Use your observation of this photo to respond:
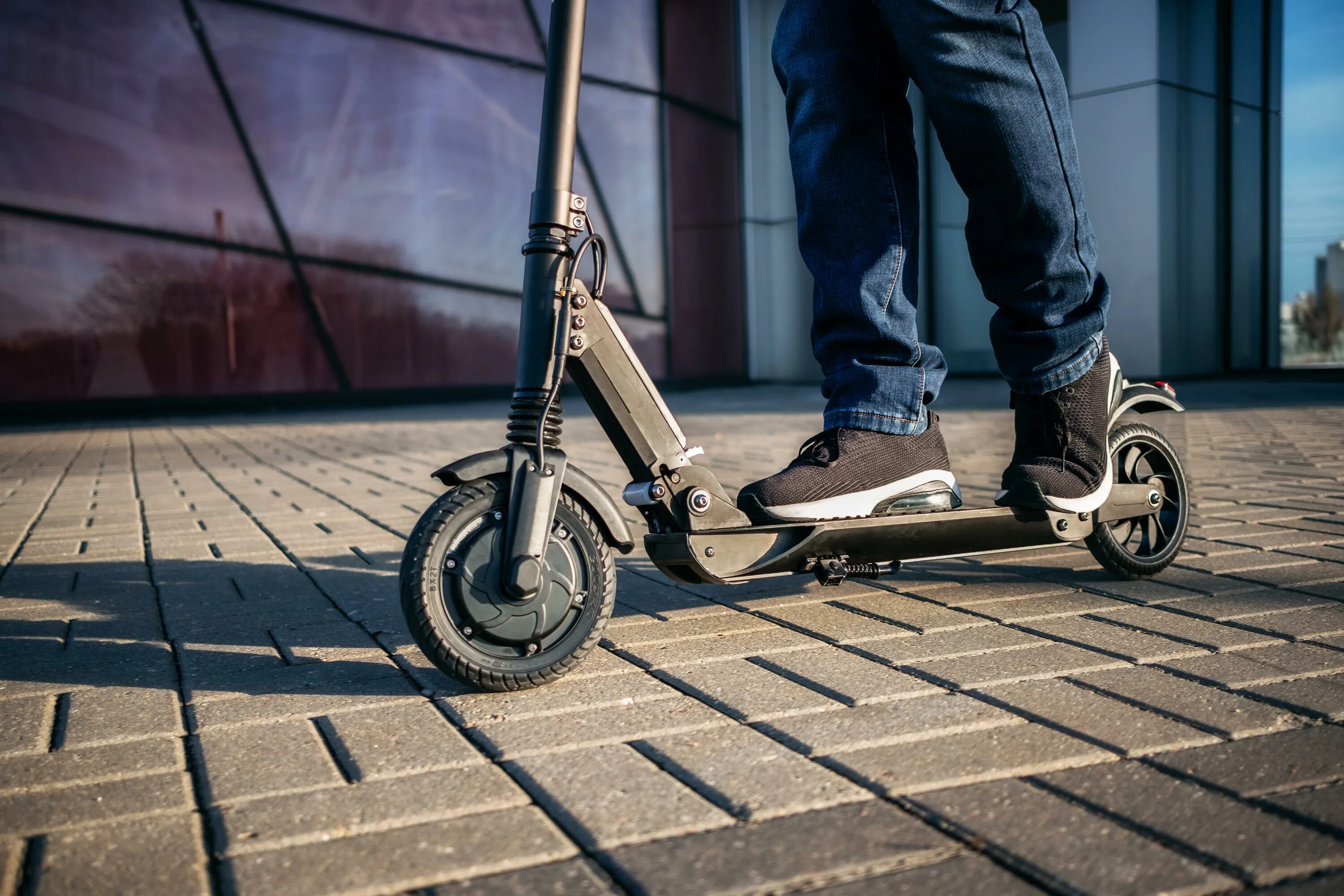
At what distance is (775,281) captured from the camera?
47.0 feet

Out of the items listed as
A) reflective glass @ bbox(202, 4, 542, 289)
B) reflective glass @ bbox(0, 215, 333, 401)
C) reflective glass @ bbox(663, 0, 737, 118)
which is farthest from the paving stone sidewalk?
reflective glass @ bbox(663, 0, 737, 118)

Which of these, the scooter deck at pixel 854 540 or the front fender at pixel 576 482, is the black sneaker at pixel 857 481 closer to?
the scooter deck at pixel 854 540

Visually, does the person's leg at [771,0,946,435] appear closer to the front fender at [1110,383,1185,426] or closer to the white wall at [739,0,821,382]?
the front fender at [1110,383,1185,426]

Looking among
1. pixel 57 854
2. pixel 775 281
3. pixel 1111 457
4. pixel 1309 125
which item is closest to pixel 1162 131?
pixel 1309 125

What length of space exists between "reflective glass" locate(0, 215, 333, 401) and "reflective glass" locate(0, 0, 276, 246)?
0.31m

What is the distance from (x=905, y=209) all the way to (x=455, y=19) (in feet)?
36.2

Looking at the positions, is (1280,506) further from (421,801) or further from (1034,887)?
(421,801)

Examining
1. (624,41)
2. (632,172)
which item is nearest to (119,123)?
(632,172)

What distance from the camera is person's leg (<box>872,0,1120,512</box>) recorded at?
1.92 m

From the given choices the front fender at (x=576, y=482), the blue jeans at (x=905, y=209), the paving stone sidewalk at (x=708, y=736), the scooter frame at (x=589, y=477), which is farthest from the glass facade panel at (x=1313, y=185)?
the front fender at (x=576, y=482)

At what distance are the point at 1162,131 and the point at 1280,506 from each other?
9176 mm

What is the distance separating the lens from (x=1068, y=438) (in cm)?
222

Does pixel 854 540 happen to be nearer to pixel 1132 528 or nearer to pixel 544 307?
pixel 544 307

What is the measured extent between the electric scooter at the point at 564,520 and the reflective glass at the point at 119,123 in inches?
400
